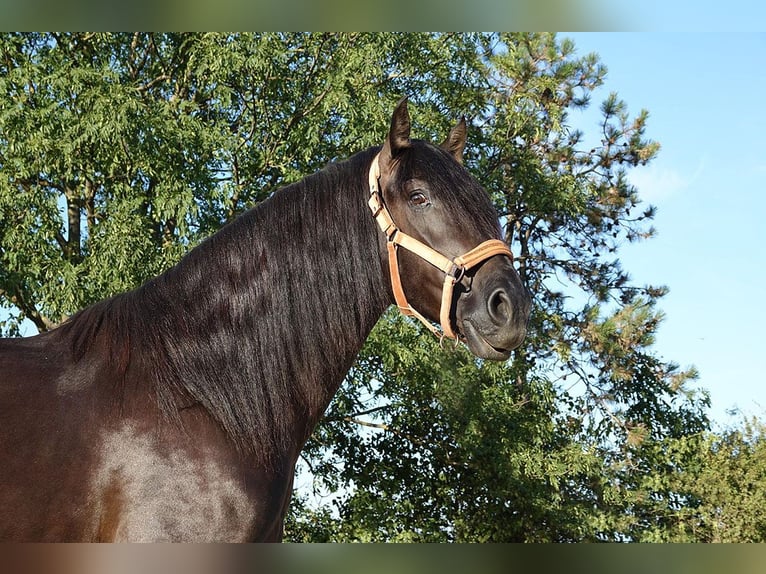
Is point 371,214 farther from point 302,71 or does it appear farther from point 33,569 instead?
point 302,71

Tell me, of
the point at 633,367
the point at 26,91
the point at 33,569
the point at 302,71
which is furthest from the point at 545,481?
the point at 33,569

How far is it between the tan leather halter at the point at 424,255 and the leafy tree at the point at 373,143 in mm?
6979

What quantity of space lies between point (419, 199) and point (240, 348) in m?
0.92

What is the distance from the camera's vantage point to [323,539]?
37.6 ft

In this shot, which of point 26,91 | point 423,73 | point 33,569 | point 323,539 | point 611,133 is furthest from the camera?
point 611,133

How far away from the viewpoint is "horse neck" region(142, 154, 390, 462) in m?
2.73

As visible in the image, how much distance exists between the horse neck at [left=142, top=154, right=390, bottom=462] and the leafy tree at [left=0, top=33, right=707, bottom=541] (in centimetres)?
687

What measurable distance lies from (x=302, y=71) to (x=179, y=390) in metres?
9.72

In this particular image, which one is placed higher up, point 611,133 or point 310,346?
point 611,133

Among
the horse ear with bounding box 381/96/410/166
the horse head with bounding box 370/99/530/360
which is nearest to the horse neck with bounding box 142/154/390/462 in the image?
the horse head with bounding box 370/99/530/360

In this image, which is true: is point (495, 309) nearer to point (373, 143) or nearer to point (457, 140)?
point (457, 140)

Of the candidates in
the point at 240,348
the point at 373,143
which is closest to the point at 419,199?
the point at 240,348

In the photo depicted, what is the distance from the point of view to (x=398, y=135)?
3.09m

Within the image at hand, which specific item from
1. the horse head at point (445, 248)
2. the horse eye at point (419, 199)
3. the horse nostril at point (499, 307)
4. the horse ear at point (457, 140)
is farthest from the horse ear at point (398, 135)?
the horse nostril at point (499, 307)
